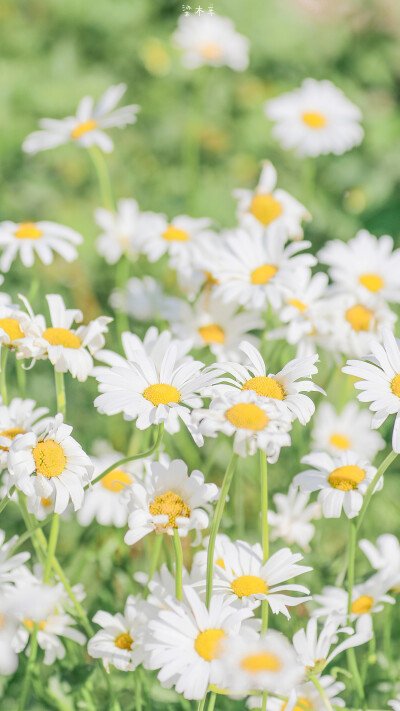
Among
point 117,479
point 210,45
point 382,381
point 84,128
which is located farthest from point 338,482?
point 210,45

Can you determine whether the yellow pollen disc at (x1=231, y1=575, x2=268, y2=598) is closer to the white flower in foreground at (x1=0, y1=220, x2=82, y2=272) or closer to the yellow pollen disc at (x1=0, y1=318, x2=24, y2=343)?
the yellow pollen disc at (x1=0, y1=318, x2=24, y2=343)

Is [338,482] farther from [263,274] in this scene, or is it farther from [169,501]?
[263,274]

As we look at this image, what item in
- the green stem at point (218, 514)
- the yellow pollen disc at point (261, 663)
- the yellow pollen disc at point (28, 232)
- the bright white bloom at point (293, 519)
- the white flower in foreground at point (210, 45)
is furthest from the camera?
the white flower in foreground at point (210, 45)

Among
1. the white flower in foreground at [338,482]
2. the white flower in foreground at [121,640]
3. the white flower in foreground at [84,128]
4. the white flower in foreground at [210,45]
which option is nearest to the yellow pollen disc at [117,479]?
the white flower in foreground at [121,640]

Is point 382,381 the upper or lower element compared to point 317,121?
lower

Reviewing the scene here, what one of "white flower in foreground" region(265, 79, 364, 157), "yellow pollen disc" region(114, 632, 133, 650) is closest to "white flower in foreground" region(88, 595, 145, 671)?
"yellow pollen disc" region(114, 632, 133, 650)

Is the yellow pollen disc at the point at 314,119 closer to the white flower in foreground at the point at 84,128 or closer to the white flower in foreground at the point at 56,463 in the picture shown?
the white flower in foreground at the point at 84,128
